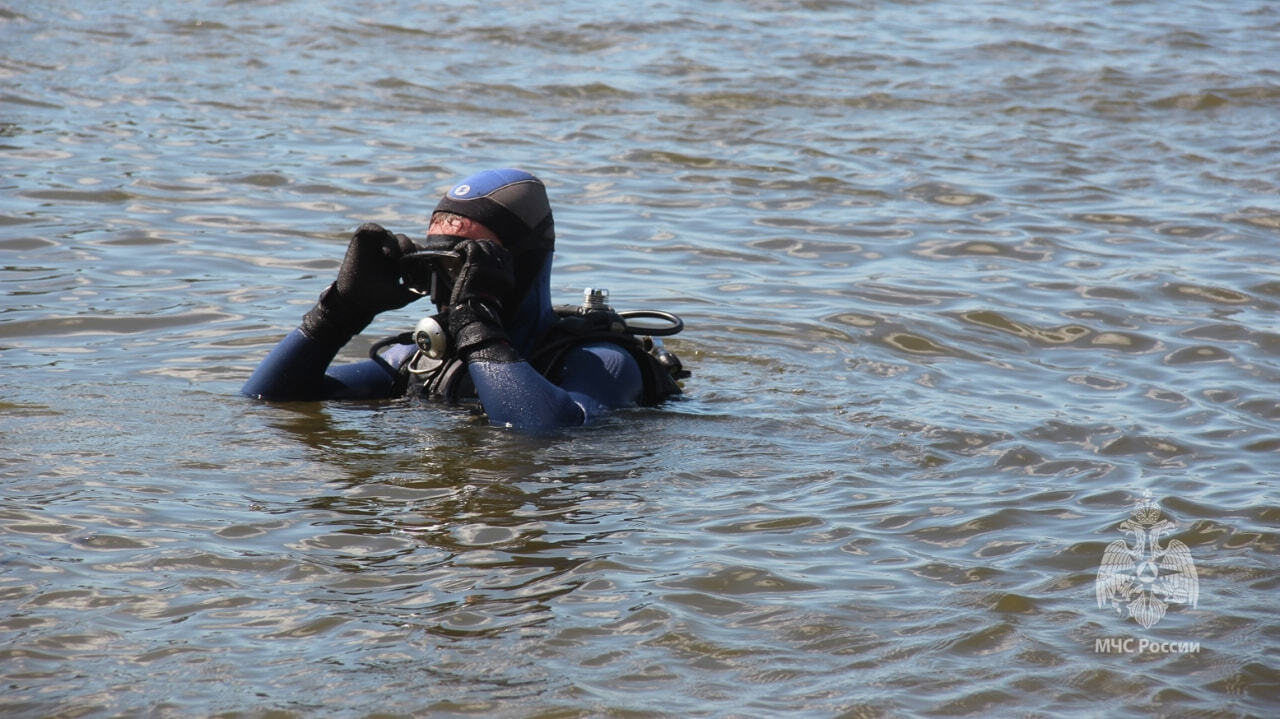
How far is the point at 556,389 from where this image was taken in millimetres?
5598

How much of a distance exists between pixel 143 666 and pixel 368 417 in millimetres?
2373

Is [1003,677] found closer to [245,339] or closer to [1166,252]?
[245,339]

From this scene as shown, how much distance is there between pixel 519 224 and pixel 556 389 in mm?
660

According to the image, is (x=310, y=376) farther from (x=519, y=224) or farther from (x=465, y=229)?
(x=519, y=224)

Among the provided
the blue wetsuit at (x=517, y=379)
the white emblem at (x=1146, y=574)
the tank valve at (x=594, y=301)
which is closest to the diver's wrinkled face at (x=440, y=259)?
the blue wetsuit at (x=517, y=379)

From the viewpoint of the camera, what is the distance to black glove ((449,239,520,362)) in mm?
5484

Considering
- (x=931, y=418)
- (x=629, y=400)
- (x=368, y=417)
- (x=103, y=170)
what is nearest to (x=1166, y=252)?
(x=931, y=418)

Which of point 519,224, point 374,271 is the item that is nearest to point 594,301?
point 519,224

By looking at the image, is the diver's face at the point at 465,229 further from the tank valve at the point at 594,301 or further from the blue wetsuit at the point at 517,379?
the tank valve at the point at 594,301

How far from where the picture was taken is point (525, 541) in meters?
4.68

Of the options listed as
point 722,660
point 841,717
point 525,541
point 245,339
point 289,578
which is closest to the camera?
point 841,717

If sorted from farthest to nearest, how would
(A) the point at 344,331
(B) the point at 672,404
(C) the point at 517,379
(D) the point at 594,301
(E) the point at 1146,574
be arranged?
1. (B) the point at 672,404
2. (D) the point at 594,301
3. (A) the point at 344,331
4. (C) the point at 517,379
5. (E) the point at 1146,574

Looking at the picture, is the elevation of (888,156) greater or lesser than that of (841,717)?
greater

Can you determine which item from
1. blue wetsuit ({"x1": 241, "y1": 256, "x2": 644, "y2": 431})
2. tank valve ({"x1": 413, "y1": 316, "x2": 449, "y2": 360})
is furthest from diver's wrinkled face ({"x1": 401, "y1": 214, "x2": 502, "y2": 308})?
blue wetsuit ({"x1": 241, "y1": 256, "x2": 644, "y2": 431})
